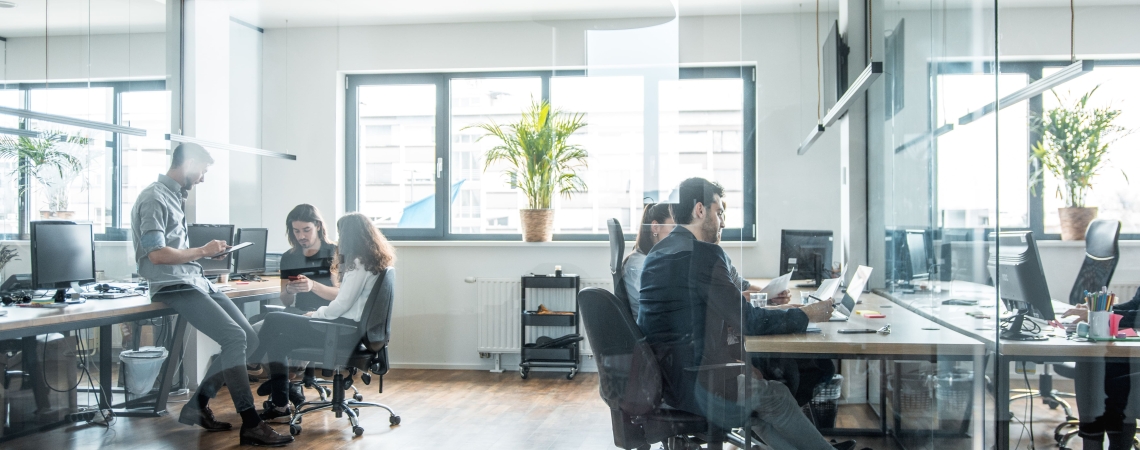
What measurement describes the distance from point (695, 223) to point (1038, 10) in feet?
3.89

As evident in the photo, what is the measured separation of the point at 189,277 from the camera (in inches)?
122

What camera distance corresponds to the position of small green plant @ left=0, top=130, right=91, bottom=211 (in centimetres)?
291

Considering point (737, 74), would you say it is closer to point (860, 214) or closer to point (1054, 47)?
point (860, 214)

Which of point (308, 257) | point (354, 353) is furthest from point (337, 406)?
point (308, 257)

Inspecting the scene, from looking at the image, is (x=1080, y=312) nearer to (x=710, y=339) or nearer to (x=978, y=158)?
(x=978, y=158)

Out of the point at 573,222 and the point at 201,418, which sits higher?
the point at 573,222

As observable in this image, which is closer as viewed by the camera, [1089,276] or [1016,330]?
[1089,276]

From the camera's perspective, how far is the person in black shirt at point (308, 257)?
287 cm

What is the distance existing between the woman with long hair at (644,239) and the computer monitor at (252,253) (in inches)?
59.0

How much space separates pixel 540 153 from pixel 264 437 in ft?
6.12

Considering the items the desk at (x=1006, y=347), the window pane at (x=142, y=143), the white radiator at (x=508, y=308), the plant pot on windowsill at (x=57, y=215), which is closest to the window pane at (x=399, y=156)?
the white radiator at (x=508, y=308)

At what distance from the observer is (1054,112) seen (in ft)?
6.61

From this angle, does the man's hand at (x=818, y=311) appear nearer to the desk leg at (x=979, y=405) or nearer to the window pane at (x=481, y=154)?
the desk leg at (x=979, y=405)

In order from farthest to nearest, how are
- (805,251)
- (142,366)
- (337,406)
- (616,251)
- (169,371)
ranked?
1. (142,366)
2. (169,371)
3. (337,406)
4. (616,251)
5. (805,251)
